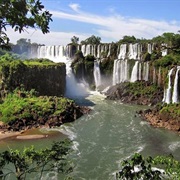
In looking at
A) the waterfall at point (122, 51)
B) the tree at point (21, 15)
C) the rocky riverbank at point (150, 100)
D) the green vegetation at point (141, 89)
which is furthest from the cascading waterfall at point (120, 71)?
the tree at point (21, 15)

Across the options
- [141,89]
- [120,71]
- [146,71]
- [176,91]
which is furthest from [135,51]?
[176,91]

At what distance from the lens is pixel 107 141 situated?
2903cm

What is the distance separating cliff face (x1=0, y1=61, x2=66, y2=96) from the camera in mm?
40719

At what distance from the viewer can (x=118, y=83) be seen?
54.9 meters

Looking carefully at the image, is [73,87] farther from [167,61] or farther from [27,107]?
[27,107]

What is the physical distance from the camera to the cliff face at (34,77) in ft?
134

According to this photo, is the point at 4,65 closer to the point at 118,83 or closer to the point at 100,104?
the point at 100,104

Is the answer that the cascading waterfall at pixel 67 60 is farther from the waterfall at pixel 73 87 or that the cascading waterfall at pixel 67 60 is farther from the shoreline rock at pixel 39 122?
the shoreline rock at pixel 39 122

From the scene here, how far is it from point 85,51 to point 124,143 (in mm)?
40816

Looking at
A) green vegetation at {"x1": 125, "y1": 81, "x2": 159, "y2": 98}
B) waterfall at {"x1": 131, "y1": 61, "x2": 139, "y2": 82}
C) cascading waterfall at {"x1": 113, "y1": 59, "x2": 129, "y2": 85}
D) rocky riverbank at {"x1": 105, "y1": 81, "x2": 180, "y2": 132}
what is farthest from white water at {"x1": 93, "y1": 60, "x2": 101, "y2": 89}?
green vegetation at {"x1": 125, "y1": 81, "x2": 159, "y2": 98}

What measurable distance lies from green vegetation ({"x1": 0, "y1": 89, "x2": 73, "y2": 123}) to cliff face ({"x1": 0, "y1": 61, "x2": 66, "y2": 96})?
208 cm

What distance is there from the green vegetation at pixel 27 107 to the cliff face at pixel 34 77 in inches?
81.9

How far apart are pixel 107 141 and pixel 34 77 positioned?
19.2 metres

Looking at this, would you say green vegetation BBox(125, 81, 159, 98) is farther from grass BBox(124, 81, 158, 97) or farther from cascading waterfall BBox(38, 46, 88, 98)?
cascading waterfall BBox(38, 46, 88, 98)
